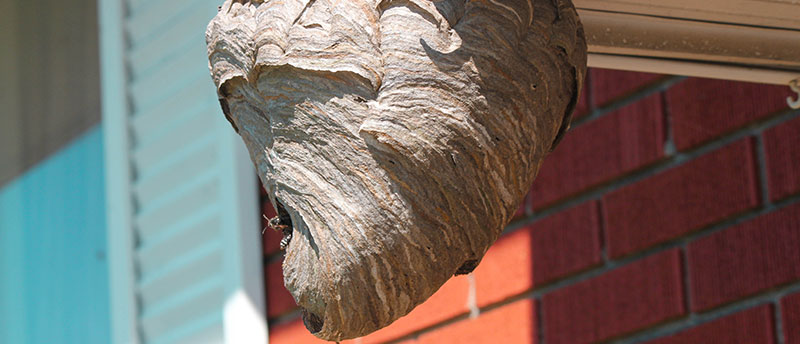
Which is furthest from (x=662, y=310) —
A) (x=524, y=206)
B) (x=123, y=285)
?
(x=123, y=285)

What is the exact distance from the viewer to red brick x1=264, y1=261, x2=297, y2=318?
11.6 feet

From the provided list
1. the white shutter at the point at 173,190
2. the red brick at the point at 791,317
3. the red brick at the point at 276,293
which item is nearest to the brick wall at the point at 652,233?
the red brick at the point at 791,317

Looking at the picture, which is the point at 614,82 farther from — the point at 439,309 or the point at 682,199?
the point at 439,309

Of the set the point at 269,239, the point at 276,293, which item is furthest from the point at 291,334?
the point at 269,239

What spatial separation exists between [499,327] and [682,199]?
0.58 metres

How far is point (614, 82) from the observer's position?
278cm

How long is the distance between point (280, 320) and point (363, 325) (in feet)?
7.01

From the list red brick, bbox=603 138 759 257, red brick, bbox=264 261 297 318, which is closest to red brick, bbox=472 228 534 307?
red brick, bbox=603 138 759 257

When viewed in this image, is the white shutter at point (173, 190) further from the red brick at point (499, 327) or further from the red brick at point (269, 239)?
the red brick at point (499, 327)

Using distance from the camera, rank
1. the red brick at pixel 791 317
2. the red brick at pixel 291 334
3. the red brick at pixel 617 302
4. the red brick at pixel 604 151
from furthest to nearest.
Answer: the red brick at pixel 291 334, the red brick at pixel 604 151, the red brick at pixel 617 302, the red brick at pixel 791 317

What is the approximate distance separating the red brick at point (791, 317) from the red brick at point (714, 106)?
15.1 inches

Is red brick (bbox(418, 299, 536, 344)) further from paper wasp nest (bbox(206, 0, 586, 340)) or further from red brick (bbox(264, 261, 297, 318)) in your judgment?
paper wasp nest (bbox(206, 0, 586, 340))

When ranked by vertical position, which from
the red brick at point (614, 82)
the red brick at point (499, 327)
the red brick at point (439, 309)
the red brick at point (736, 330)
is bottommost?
the red brick at point (736, 330)

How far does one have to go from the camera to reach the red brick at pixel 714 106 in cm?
245
